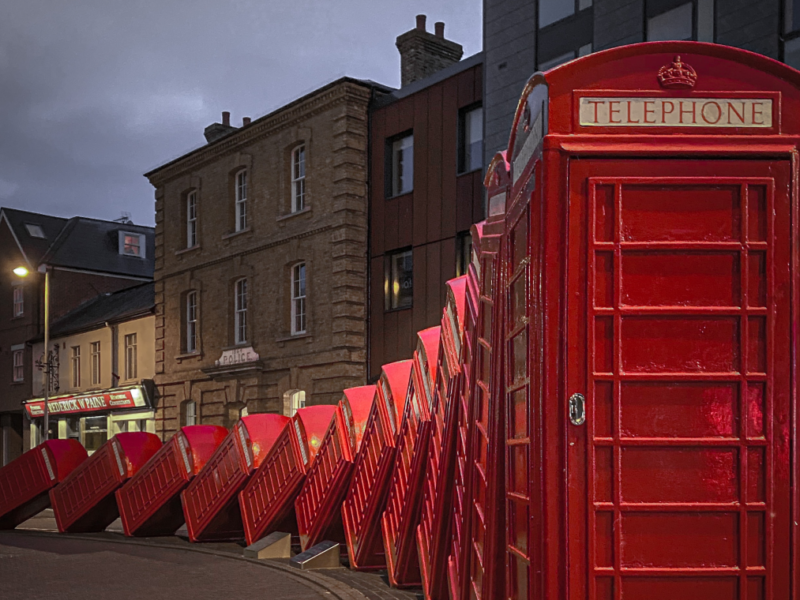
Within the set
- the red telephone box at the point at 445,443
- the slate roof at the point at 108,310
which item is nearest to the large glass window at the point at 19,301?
the slate roof at the point at 108,310

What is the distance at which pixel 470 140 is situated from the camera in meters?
21.3

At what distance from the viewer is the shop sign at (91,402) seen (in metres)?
31.5

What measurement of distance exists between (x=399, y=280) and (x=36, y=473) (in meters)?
9.98

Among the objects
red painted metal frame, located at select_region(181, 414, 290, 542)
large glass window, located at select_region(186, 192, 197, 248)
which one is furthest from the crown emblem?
large glass window, located at select_region(186, 192, 197, 248)

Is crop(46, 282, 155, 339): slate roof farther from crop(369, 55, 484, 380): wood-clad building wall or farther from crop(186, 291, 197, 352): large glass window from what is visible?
crop(369, 55, 484, 380): wood-clad building wall

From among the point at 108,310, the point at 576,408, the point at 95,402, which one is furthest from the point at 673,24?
the point at 108,310

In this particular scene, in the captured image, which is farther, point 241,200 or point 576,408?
point 241,200

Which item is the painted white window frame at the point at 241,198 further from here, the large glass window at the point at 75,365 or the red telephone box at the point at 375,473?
the red telephone box at the point at 375,473

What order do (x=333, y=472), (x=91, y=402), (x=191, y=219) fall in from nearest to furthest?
(x=333, y=472) < (x=191, y=219) < (x=91, y=402)

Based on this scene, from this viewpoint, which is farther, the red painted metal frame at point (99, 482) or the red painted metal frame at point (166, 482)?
the red painted metal frame at point (99, 482)

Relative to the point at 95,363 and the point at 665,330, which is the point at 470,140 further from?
the point at 95,363

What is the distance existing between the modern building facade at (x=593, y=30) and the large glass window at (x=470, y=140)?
986mm

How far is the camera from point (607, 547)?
14.6 feet

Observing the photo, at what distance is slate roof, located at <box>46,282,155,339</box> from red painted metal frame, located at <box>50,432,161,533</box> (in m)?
15.8
